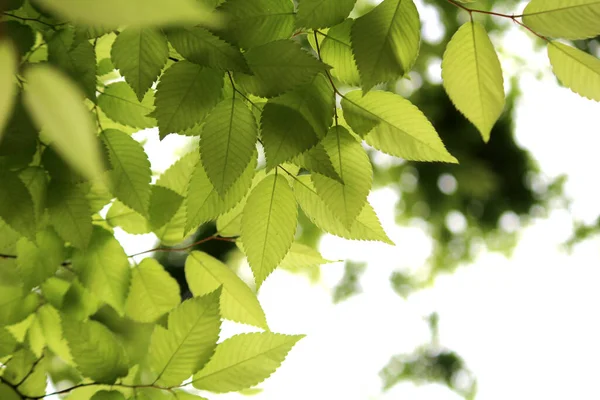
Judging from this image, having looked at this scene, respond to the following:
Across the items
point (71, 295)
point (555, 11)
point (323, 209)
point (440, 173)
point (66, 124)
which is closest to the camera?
point (66, 124)

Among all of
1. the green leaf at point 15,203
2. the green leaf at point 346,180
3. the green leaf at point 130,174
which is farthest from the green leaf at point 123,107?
the green leaf at point 346,180

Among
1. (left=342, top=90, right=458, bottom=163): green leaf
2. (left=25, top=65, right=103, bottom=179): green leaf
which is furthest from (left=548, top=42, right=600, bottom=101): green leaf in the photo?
(left=25, top=65, right=103, bottom=179): green leaf

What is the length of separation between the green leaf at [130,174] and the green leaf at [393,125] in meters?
0.25

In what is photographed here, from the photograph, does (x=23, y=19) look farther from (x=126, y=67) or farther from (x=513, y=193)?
(x=513, y=193)

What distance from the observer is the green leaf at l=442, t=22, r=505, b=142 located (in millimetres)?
533

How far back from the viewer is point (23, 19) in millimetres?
596

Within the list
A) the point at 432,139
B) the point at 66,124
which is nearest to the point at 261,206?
the point at 432,139

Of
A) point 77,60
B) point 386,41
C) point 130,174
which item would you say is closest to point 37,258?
point 130,174

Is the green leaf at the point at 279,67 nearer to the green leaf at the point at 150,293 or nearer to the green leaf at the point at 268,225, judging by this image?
Result: the green leaf at the point at 268,225

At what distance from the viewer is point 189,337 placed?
65 centimetres

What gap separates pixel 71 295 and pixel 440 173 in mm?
2746

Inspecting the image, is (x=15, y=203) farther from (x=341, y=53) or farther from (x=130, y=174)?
(x=341, y=53)

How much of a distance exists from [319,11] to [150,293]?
0.48 meters

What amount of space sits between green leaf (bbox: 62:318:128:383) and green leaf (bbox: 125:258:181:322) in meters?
0.12
